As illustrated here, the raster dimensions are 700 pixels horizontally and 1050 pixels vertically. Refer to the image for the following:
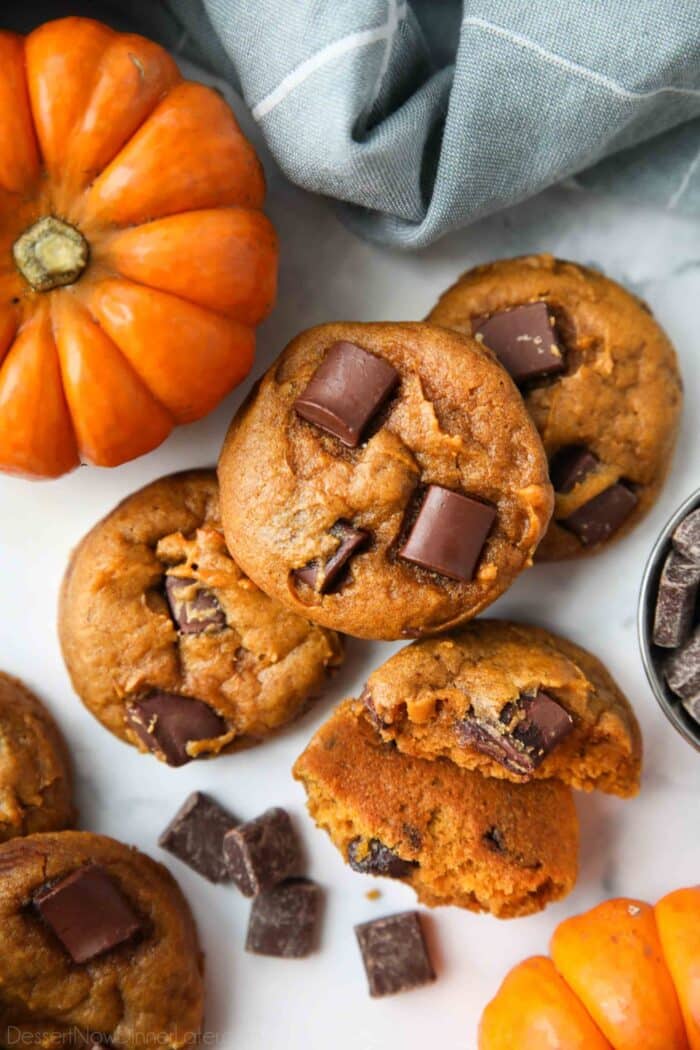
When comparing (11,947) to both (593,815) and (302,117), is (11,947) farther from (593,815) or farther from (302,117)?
(302,117)

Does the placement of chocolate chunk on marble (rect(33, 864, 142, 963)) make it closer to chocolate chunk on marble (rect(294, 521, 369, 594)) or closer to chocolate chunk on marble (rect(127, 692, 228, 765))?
chocolate chunk on marble (rect(127, 692, 228, 765))

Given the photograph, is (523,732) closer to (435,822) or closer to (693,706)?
(435,822)

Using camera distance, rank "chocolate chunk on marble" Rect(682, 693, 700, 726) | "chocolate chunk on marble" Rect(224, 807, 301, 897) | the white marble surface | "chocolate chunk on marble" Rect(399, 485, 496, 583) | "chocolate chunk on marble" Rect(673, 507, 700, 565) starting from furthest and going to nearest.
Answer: the white marble surface < "chocolate chunk on marble" Rect(224, 807, 301, 897) < "chocolate chunk on marble" Rect(682, 693, 700, 726) < "chocolate chunk on marble" Rect(673, 507, 700, 565) < "chocolate chunk on marble" Rect(399, 485, 496, 583)

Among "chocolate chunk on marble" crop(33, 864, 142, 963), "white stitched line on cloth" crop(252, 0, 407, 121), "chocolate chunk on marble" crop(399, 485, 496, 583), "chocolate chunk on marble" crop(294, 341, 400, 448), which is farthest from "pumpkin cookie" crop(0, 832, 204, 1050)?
"white stitched line on cloth" crop(252, 0, 407, 121)

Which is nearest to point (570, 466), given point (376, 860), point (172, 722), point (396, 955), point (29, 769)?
point (376, 860)

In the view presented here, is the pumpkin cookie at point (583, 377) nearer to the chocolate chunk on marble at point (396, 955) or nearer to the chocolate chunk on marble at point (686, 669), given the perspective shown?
the chocolate chunk on marble at point (686, 669)

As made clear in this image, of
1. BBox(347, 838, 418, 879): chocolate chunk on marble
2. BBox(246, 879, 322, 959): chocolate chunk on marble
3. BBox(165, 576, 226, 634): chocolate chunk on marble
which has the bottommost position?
BBox(246, 879, 322, 959): chocolate chunk on marble

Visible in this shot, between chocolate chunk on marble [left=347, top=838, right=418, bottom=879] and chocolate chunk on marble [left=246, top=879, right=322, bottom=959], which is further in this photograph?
chocolate chunk on marble [left=246, top=879, right=322, bottom=959]
